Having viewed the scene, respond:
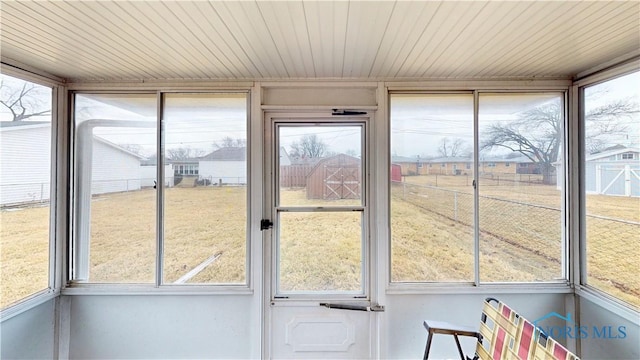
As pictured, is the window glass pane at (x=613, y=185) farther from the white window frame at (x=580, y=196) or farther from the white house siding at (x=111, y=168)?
the white house siding at (x=111, y=168)

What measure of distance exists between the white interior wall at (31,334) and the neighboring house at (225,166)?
1580mm

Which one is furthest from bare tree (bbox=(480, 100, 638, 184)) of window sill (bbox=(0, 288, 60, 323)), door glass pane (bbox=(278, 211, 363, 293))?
window sill (bbox=(0, 288, 60, 323))

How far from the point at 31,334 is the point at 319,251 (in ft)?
7.39

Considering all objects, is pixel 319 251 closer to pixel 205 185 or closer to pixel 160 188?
Answer: pixel 205 185

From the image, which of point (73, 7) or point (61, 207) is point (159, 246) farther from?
point (73, 7)

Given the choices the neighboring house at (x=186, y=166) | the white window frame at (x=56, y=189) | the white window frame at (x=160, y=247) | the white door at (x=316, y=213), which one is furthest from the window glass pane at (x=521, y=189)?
the white window frame at (x=56, y=189)

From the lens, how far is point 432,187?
2.33 metres

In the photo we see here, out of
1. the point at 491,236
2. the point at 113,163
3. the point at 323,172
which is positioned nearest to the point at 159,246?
the point at 113,163

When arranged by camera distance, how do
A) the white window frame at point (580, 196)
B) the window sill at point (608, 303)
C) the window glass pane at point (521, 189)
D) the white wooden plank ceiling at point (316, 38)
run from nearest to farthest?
1. the white wooden plank ceiling at point (316, 38)
2. the window sill at point (608, 303)
3. the white window frame at point (580, 196)
4. the window glass pane at point (521, 189)

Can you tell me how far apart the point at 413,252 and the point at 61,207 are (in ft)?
9.64

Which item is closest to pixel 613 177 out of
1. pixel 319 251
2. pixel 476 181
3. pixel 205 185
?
pixel 476 181

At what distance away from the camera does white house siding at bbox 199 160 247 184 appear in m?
2.33

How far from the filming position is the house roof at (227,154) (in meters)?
2.34

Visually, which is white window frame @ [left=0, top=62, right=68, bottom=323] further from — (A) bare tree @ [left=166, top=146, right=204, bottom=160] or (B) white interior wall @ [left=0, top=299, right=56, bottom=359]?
(A) bare tree @ [left=166, top=146, right=204, bottom=160]
